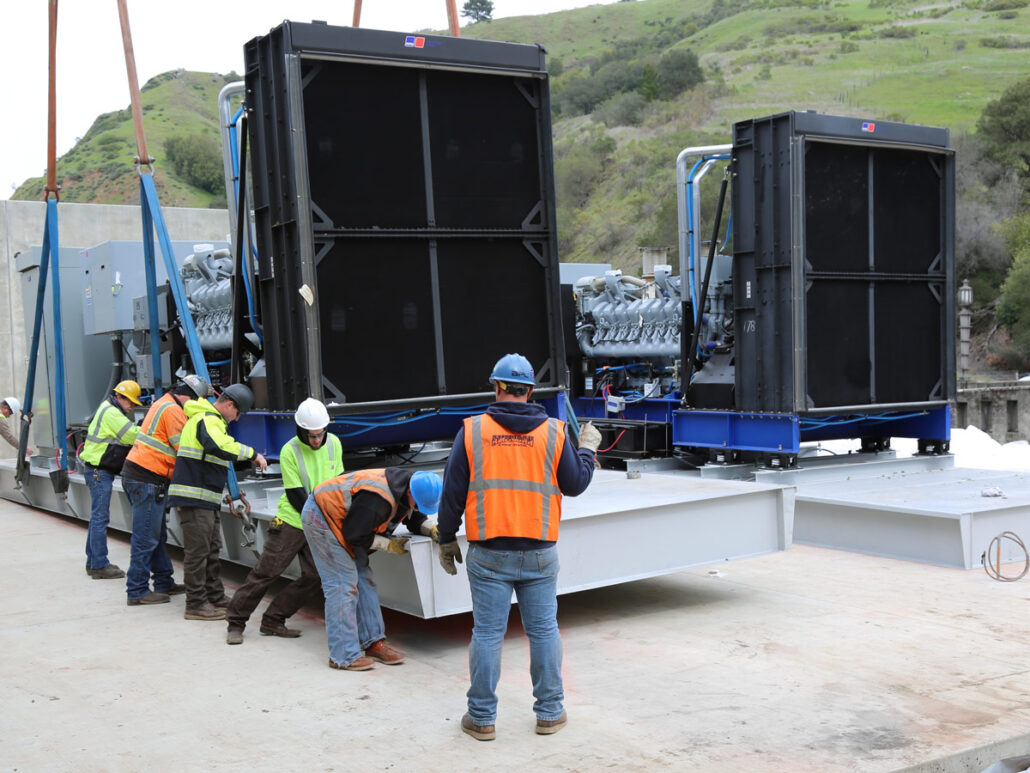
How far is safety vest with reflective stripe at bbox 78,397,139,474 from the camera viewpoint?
8992 mm

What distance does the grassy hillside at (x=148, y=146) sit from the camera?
71.3 m

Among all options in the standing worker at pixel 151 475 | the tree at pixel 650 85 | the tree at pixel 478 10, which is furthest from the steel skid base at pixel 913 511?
the tree at pixel 478 10

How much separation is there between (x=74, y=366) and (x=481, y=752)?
33.2ft

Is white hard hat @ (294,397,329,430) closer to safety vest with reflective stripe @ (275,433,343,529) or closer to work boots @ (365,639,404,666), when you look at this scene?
safety vest with reflective stripe @ (275,433,343,529)

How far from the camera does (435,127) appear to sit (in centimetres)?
840

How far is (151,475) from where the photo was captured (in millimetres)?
8094

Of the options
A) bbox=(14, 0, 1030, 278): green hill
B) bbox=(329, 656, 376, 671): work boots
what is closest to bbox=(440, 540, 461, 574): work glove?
bbox=(329, 656, 376, 671): work boots

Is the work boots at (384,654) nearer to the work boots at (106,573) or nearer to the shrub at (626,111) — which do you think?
the work boots at (106,573)

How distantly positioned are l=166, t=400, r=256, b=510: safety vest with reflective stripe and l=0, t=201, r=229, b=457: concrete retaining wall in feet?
42.8

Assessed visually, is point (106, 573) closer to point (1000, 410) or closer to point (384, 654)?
point (384, 654)

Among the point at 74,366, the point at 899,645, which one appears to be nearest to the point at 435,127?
the point at 899,645

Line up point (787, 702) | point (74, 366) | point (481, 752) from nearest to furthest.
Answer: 1. point (481, 752)
2. point (787, 702)
3. point (74, 366)

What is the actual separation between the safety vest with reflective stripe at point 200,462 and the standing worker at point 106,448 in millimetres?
1740

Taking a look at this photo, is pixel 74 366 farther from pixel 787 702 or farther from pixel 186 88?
pixel 186 88
